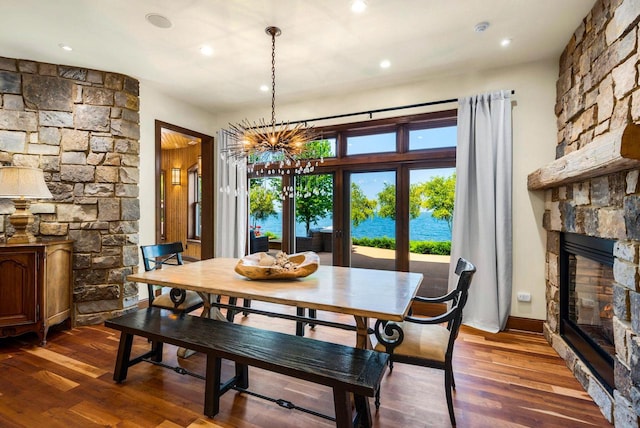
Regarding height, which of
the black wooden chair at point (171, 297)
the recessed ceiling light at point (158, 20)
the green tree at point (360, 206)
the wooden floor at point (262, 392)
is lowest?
the wooden floor at point (262, 392)

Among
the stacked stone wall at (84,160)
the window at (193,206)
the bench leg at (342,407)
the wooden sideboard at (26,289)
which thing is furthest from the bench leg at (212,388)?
the window at (193,206)

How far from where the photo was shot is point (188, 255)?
7.23 meters

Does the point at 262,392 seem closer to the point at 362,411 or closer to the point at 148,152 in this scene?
the point at 362,411

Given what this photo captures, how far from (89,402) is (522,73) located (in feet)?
15.7

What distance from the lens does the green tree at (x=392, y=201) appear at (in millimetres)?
3871

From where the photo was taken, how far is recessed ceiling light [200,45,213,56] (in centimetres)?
299

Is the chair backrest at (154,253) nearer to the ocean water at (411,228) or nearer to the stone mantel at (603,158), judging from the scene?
the ocean water at (411,228)

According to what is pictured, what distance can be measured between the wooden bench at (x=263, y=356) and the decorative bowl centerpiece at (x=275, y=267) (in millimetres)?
391

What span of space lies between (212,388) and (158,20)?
286cm

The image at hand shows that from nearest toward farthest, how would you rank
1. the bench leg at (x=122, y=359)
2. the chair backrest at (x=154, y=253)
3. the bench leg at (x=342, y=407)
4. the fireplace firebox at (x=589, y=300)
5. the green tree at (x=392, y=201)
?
the bench leg at (x=342, y=407) → the fireplace firebox at (x=589, y=300) → the bench leg at (x=122, y=359) → the chair backrest at (x=154, y=253) → the green tree at (x=392, y=201)

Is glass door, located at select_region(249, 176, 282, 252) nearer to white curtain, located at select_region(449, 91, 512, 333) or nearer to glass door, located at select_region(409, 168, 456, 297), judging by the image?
glass door, located at select_region(409, 168, 456, 297)

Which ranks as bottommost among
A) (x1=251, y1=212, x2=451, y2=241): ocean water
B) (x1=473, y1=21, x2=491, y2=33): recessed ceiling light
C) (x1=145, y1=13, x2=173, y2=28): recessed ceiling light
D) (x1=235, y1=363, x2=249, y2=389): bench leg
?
(x1=235, y1=363, x2=249, y2=389): bench leg

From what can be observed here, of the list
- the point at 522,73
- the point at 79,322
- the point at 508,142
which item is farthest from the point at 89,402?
the point at 522,73

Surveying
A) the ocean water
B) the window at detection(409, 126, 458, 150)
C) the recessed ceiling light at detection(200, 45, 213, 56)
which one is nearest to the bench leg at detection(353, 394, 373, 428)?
the ocean water
